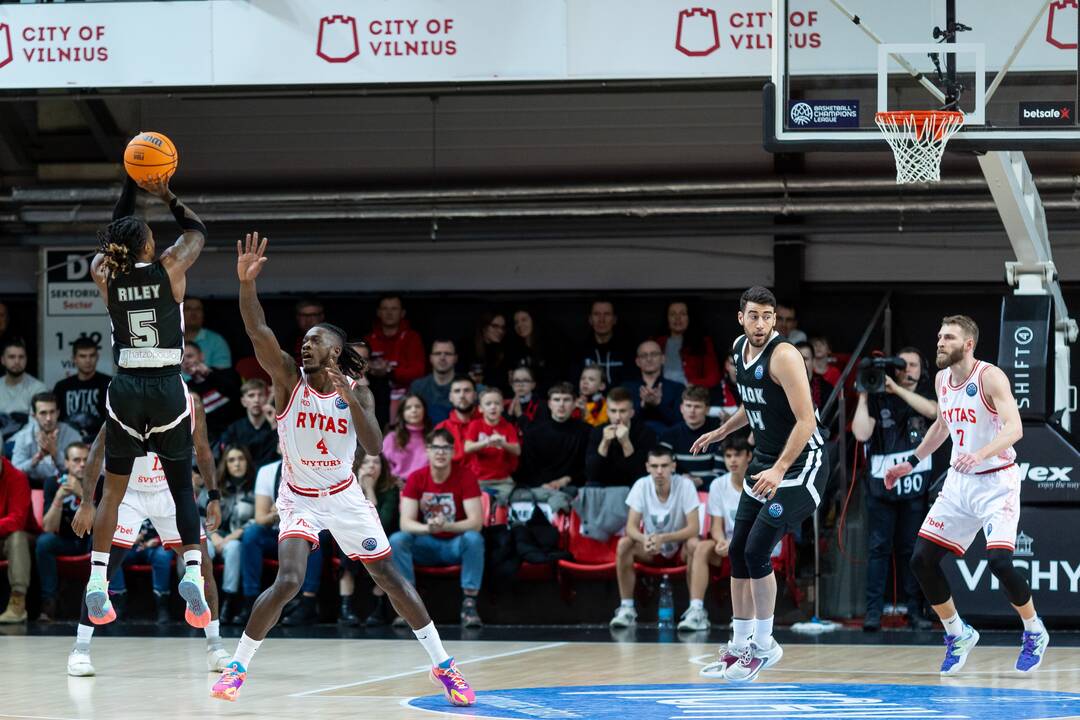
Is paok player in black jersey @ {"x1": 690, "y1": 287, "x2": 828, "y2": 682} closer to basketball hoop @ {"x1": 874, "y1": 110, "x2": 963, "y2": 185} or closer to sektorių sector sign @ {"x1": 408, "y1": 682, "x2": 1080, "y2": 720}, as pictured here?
sektorių sector sign @ {"x1": 408, "y1": 682, "x2": 1080, "y2": 720}

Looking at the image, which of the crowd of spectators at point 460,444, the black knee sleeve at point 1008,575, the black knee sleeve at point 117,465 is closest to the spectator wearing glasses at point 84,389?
the crowd of spectators at point 460,444

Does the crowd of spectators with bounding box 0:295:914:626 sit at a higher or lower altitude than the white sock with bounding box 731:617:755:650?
higher

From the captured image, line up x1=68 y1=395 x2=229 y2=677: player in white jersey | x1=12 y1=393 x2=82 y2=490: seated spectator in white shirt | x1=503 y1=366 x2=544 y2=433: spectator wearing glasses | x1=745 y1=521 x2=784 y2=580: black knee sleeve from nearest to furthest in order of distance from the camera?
1. x1=745 y1=521 x2=784 y2=580: black knee sleeve
2. x1=68 y1=395 x2=229 y2=677: player in white jersey
3. x1=12 y1=393 x2=82 y2=490: seated spectator in white shirt
4. x1=503 y1=366 x2=544 y2=433: spectator wearing glasses

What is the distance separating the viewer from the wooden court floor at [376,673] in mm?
7625

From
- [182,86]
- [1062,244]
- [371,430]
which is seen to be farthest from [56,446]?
[1062,244]

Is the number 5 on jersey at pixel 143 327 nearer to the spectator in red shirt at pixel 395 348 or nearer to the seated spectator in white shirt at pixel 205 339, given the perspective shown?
the spectator in red shirt at pixel 395 348

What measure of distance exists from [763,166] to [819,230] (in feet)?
2.60

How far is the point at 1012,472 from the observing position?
9172 millimetres

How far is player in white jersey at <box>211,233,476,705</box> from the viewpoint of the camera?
744cm

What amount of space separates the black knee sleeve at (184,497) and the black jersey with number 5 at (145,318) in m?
0.51

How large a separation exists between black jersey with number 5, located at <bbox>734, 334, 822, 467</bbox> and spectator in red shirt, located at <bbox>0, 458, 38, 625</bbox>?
676 cm

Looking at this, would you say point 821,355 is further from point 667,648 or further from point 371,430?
point 371,430

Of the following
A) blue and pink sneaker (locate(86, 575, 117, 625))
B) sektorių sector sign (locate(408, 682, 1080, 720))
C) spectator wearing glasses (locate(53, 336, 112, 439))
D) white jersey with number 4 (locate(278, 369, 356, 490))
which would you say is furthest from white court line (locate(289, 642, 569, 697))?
spectator wearing glasses (locate(53, 336, 112, 439))

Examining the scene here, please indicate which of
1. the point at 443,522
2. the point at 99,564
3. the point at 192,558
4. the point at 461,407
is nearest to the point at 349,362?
the point at 192,558
